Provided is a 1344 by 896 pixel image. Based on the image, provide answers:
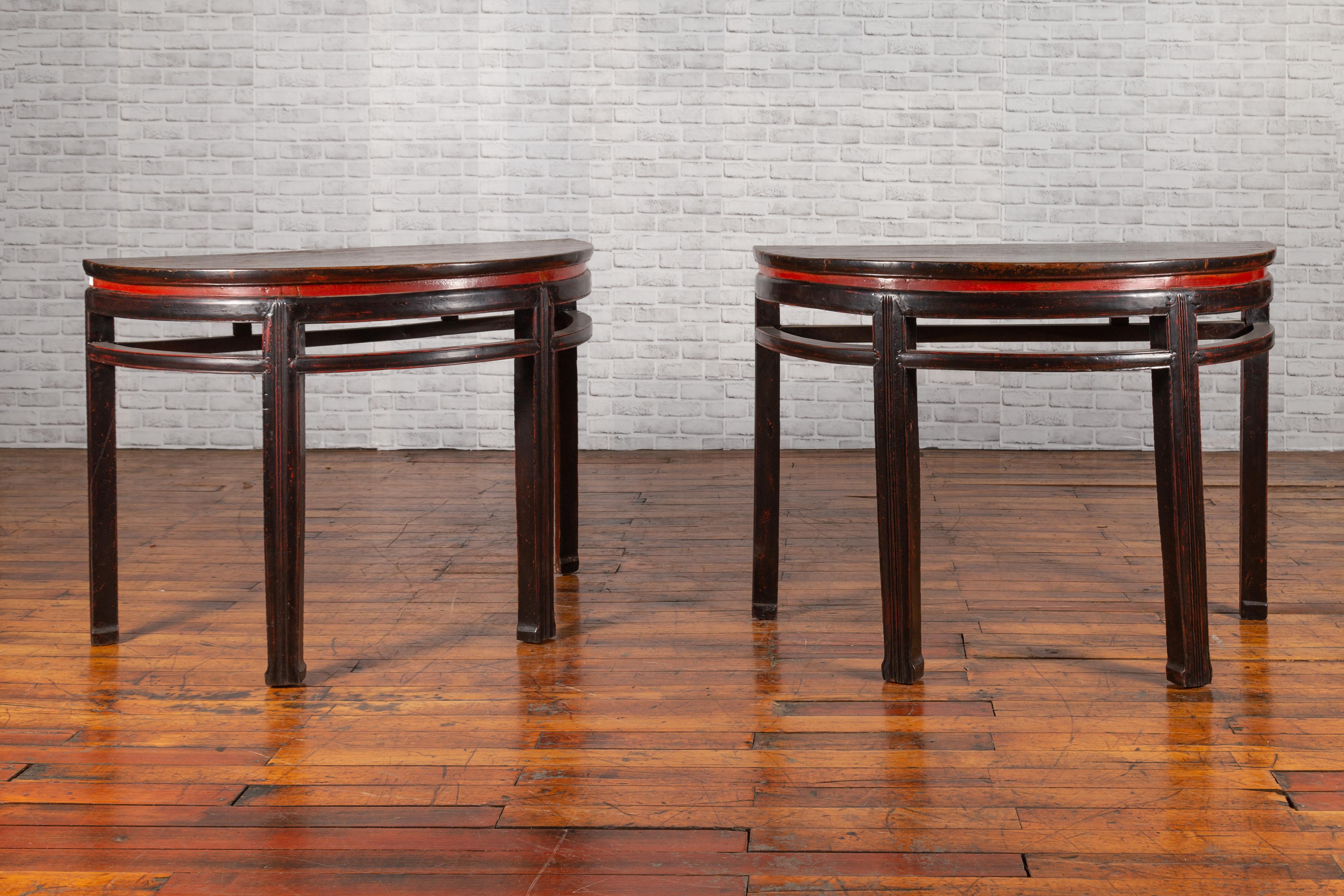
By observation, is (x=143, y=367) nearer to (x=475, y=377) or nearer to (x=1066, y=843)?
(x=1066, y=843)

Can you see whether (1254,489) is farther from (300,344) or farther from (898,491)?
(300,344)

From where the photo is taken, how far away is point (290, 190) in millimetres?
5070

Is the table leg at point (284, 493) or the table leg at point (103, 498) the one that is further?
the table leg at point (103, 498)

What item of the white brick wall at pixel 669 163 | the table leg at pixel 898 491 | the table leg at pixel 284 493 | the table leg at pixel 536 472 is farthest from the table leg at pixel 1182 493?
the white brick wall at pixel 669 163

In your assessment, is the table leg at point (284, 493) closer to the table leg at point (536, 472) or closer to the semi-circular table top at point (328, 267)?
the semi-circular table top at point (328, 267)

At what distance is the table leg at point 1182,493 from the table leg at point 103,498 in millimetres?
1909

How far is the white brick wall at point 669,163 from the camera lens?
494cm

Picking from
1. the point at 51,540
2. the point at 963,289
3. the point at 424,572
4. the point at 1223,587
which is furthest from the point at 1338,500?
the point at 51,540

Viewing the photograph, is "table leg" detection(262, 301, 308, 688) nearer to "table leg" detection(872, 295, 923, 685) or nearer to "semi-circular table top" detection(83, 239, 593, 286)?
"semi-circular table top" detection(83, 239, 593, 286)

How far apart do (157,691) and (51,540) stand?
4.57 feet

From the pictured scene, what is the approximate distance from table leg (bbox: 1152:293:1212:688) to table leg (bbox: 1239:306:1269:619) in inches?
16.9

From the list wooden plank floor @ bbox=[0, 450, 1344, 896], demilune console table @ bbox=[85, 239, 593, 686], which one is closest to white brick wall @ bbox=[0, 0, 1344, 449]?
wooden plank floor @ bbox=[0, 450, 1344, 896]

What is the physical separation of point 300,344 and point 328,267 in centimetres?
14

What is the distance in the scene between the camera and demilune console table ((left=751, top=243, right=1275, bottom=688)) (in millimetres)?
2270
